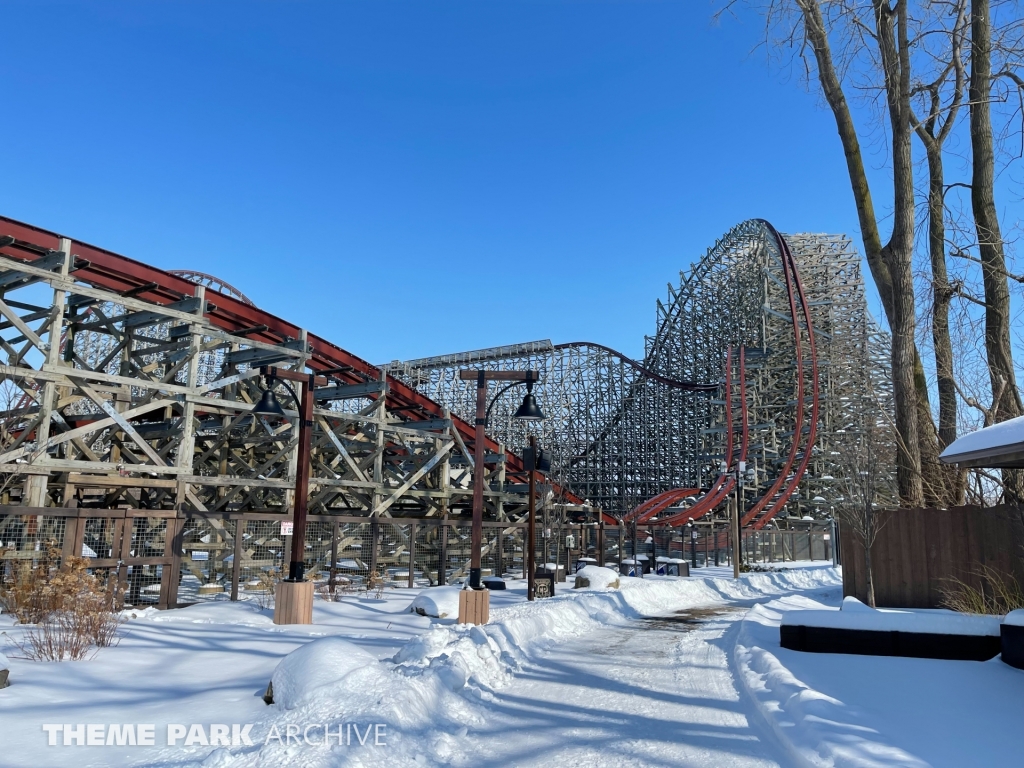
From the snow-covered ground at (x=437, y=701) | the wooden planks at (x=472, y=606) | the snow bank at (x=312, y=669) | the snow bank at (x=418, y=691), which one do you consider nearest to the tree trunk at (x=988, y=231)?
the snow-covered ground at (x=437, y=701)

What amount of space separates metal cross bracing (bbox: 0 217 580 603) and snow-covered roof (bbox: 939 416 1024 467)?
10595 mm

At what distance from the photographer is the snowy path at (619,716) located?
4.75 m

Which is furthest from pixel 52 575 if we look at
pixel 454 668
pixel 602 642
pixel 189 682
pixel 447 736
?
pixel 602 642

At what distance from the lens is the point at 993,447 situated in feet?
20.3

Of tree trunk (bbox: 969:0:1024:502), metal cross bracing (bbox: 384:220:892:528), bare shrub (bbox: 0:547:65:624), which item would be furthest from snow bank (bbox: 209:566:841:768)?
metal cross bracing (bbox: 384:220:892:528)

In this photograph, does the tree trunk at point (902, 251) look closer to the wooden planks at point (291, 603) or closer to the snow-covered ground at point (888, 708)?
the snow-covered ground at point (888, 708)

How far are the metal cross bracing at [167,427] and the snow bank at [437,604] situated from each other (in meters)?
3.38

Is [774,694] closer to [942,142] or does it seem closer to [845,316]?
[942,142]

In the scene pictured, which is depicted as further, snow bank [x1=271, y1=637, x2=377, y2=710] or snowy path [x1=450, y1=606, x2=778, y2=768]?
snow bank [x1=271, y1=637, x2=377, y2=710]

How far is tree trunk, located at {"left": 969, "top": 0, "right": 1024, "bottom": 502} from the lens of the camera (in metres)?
11.5

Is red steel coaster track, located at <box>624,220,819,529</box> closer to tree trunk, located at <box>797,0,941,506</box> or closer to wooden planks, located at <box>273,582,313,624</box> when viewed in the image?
tree trunk, located at <box>797,0,941,506</box>

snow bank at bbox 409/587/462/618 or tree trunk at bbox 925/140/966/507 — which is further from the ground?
tree trunk at bbox 925/140/966/507

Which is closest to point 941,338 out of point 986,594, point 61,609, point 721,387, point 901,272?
point 901,272

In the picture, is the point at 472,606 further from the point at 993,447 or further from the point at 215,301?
the point at 215,301
